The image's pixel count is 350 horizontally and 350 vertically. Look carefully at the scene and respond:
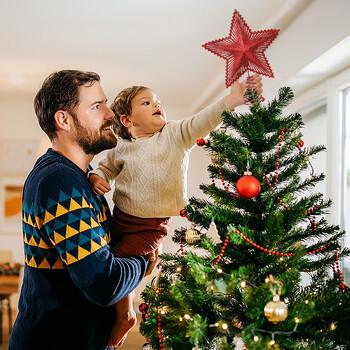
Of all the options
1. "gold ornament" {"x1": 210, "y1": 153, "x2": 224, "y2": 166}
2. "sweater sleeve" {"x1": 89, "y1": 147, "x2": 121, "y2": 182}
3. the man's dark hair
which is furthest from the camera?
"sweater sleeve" {"x1": 89, "y1": 147, "x2": 121, "y2": 182}

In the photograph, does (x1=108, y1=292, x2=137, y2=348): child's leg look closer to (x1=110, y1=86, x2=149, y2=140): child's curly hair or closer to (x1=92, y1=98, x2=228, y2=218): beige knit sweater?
(x1=92, y1=98, x2=228, y2=218): beige knit sweater

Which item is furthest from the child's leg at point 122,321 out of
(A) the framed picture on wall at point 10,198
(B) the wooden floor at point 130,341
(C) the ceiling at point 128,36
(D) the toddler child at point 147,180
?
(A) the framed picture on wall at point 10,198

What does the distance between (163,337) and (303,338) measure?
30cm

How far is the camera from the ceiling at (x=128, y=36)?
260 centimetres

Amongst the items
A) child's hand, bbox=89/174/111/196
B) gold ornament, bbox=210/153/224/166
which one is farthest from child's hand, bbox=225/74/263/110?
child's hand, bbox=89/174/111/196

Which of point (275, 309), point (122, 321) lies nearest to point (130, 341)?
point (122, 321)

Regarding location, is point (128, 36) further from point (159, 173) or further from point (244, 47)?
point (244, 47)

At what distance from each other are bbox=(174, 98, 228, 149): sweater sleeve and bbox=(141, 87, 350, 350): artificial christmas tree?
0.17 meters

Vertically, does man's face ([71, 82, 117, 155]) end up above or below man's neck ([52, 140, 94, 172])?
above

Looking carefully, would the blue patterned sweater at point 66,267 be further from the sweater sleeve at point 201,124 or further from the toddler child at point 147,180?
the sweater sleeve at point 201,124

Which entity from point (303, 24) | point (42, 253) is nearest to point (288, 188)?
point (42, 253)

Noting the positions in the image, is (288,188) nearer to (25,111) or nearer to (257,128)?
(257,128)

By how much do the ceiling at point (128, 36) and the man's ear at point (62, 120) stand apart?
1721 millimetres

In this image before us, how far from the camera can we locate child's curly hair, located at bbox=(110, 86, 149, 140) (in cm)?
137
